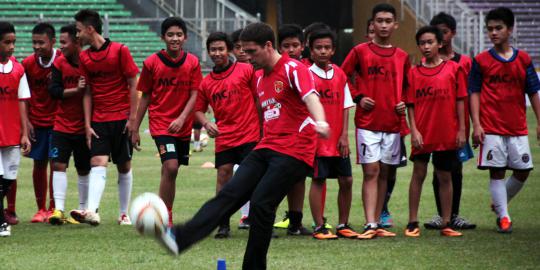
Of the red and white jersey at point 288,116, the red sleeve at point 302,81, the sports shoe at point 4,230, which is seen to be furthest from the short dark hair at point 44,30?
the red sleeve at point 302,81

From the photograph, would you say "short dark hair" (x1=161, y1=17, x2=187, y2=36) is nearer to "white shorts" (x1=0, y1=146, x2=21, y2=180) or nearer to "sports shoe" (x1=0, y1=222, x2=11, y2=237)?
"white shorts" (x1=0, y1=146, x2=21, y2=180)

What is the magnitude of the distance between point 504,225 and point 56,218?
4380mm

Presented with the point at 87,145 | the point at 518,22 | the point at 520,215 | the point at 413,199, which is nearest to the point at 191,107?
the point at 87,145

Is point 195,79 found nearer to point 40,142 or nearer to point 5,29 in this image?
point 5,29

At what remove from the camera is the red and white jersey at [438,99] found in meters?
9.91

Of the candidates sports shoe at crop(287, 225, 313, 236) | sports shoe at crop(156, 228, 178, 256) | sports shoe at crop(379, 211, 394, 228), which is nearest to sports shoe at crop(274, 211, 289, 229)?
sports shoe at crop(287, 225, 313, 236)

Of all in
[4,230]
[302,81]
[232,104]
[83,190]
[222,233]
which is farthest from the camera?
[83,190]

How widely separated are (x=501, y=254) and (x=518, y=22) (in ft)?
108

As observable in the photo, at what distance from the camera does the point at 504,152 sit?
10.1 m

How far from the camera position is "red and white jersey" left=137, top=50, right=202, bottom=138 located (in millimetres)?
10266

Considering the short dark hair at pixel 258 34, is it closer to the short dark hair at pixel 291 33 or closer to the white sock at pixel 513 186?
the short dark hair at pixel 291 33

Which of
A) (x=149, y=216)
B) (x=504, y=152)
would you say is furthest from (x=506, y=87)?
(x=149, y=216)

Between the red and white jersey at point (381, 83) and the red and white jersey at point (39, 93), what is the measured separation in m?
3.44

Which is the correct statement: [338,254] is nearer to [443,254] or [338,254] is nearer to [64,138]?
[443,254]
